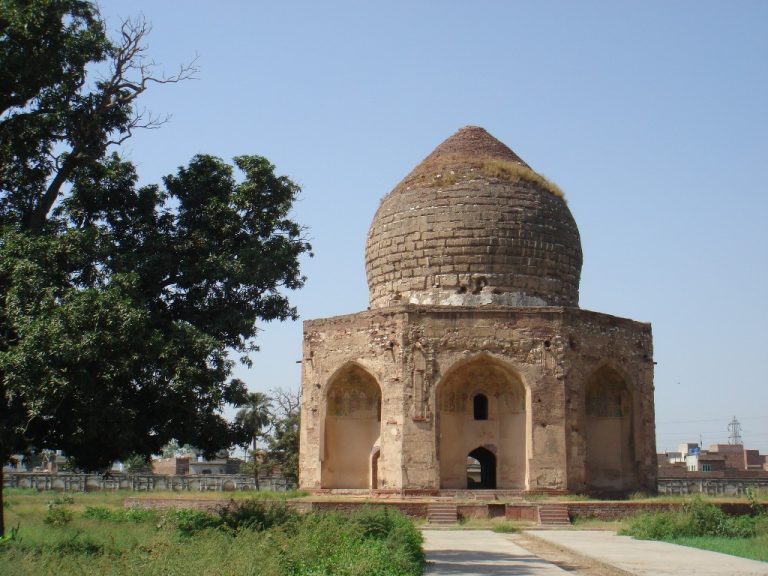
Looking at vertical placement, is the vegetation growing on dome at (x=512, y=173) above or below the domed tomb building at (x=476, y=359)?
above

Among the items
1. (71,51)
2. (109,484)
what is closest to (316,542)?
(71,51)

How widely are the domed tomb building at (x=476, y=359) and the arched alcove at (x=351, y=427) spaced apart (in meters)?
0.03

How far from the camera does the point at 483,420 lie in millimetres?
20562

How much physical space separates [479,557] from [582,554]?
1.32m

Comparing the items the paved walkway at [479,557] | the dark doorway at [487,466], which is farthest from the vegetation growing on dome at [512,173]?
the paved walkway at [479,557]

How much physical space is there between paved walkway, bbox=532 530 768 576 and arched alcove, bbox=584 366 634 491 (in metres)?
6.59

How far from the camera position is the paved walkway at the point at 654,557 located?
31.1 feet

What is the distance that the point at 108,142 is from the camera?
12086mm

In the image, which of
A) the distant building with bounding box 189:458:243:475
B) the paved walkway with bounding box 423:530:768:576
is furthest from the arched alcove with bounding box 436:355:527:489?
the distant building with bounding box 189:458:243:475

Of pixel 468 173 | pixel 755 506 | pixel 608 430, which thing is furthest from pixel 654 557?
pixel 468 173

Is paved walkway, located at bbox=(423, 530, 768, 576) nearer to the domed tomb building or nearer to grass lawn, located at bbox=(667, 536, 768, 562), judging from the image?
grass lawn, located at bbox=(667, 536, 768, 562)

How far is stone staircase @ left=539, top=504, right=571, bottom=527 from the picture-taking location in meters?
17.3

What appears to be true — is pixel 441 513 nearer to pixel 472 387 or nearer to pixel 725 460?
pixel 472 387

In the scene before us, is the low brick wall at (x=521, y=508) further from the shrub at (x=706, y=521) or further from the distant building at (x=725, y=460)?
the distant building at (x=725, y=460)
